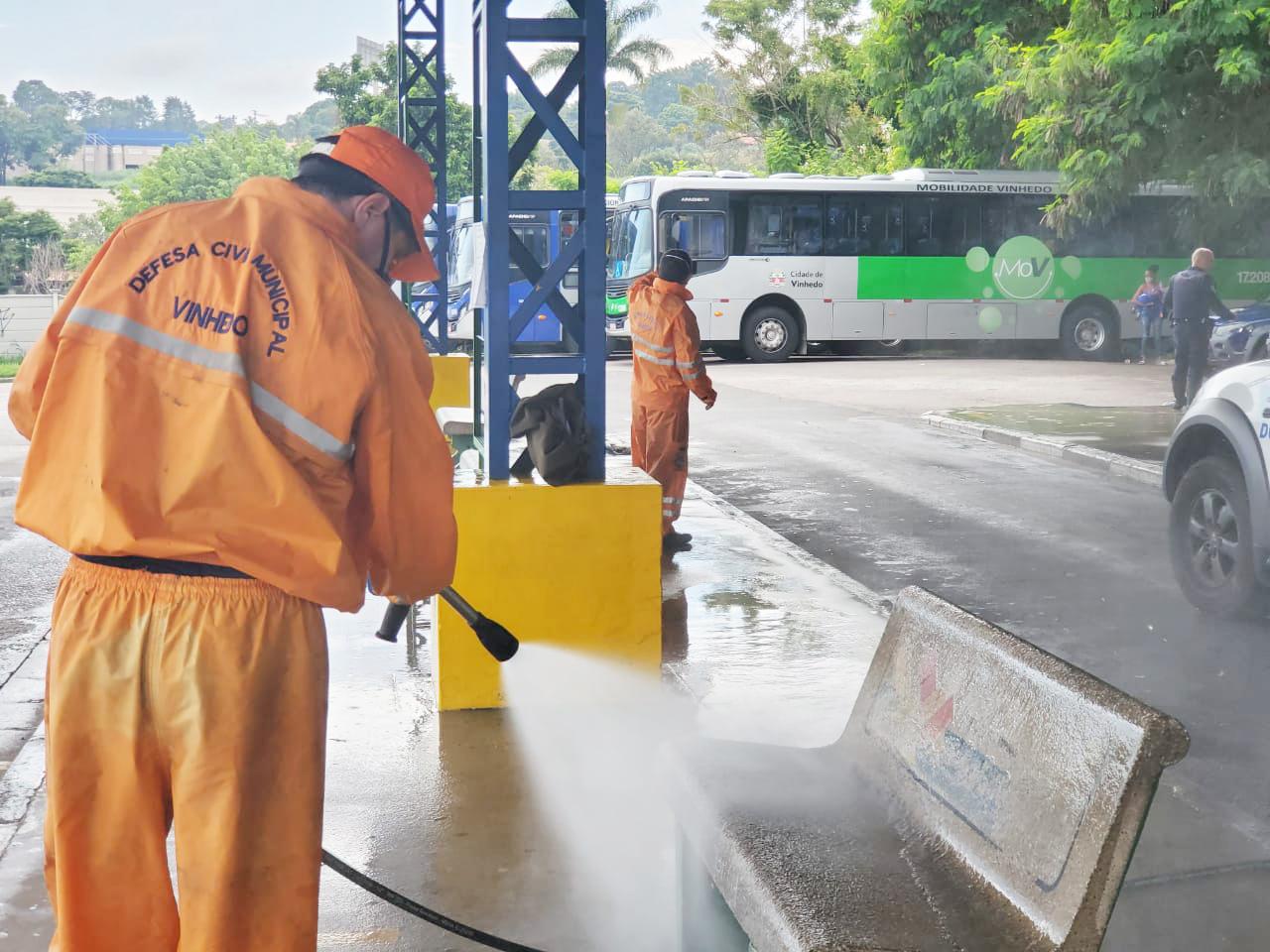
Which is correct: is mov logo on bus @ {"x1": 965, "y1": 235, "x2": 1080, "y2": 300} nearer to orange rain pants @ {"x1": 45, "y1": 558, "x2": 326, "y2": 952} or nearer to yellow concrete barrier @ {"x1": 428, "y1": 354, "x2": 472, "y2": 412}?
yellow concrete barrier @ {"x1": 428, "y1": 354, "x2": 472, "y2": 412}

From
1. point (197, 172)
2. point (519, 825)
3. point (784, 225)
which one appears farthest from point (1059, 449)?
point (197, 172)

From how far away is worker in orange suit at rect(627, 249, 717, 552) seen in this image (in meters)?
→ 8.94

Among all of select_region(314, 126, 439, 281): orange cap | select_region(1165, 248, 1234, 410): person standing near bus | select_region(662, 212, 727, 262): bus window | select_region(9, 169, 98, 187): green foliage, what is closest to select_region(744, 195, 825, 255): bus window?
select_region(662, 212, 727, 262): bus window

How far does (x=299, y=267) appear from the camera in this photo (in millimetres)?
2496

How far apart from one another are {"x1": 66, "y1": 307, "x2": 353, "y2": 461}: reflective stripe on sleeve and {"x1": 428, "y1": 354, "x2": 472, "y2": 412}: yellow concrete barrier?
35.0 feet

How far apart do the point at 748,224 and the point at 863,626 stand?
20.0m

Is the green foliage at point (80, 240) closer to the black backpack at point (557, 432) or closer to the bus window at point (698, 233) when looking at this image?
the bus window at point (698, 233)

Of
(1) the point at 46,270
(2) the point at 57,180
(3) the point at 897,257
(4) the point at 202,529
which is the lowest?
(4) the point at 202,529

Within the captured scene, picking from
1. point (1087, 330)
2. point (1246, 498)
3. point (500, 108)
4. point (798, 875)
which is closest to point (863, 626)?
point (1246, 498)

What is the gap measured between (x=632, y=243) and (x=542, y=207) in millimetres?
20593

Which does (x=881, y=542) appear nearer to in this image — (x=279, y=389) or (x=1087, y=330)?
(x=279, y=389)

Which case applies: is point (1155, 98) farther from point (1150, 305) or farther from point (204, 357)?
point (204, 357)

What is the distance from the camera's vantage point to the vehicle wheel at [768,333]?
88.3 ft

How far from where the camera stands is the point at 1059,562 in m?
9.02
